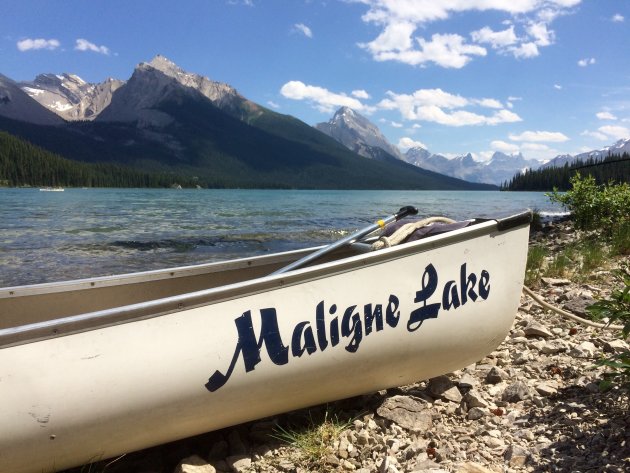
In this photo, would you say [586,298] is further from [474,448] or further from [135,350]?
[135,350]

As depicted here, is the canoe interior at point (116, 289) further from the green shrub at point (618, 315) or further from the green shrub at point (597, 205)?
the green shrub at point (597, 205)

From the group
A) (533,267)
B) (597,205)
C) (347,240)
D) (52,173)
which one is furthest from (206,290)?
(52,173)

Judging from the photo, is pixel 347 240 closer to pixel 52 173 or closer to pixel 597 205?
pixel 597 205

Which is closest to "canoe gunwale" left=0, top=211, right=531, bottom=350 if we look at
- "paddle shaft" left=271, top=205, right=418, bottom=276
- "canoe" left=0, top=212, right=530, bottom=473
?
"canoe" left=0, top=212, right=530, bottom=473

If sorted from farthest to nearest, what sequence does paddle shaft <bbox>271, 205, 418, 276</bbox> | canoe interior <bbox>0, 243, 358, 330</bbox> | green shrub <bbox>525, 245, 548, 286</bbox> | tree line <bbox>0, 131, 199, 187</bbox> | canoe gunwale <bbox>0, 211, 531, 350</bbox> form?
tree line <bbox>0, 131, 199, 187</bbox>, green shrub <bbox>525, 245, 548, 286</bbox>, paddle shaft <bbox>271, 205, 418, 276</bbox>, canoe interior <bbox>0, 243, 358, 330</bbox>, canoe gunwale <bbox>0, 211, 531, 350</bbox>

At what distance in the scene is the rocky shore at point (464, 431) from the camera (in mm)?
2762

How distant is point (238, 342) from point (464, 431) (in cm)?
168

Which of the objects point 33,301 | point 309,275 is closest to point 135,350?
point 309,275

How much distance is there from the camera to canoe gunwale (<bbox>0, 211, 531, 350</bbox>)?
8.17ft

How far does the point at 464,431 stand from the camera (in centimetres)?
320

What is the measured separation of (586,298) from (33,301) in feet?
18.8

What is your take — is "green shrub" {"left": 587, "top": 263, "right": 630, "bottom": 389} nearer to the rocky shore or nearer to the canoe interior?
the rocky shore

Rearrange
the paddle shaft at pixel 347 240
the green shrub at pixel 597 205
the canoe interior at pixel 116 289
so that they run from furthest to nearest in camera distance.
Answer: the green shrub at pixel 597 205 → the paddle shaft at pixel 347 240 → the canoe interior at pixel 116 289

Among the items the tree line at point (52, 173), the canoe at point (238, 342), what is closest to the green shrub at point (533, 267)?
the canoe at point (238, 342)
